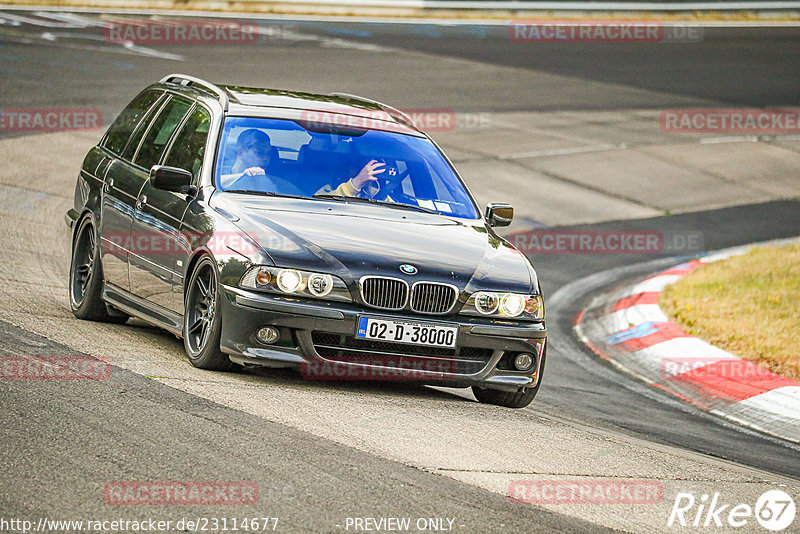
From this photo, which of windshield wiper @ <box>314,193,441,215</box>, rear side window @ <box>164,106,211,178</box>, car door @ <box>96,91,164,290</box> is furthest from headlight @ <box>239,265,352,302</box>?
car door @ <box>96,91,164,290</box>

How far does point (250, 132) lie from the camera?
8.27 m

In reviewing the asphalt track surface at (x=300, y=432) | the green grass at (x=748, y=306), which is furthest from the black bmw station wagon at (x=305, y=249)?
the green grass at (x=748, y=306)

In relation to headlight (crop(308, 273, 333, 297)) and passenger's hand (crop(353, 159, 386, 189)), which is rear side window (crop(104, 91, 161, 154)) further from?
headlight (crop(308, 273, 333, 297))

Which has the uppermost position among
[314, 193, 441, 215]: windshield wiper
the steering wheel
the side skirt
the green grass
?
the steering wheel

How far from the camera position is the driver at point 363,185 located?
813 cm

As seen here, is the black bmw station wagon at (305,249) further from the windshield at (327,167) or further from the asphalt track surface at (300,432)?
the asphalt track surface at (300,432)

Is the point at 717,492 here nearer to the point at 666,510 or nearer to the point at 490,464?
the point at 666,510

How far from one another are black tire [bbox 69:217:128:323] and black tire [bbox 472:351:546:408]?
8.85ft

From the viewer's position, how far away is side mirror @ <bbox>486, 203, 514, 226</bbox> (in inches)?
342

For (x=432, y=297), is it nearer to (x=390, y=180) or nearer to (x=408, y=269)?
(x=408, y=269)

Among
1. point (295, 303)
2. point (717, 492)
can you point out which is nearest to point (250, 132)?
point (295, 303)

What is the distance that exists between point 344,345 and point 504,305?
3.12 feet

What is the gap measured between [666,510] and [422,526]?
1317 millimetres

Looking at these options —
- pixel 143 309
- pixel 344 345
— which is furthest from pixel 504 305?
pixel 143 309
